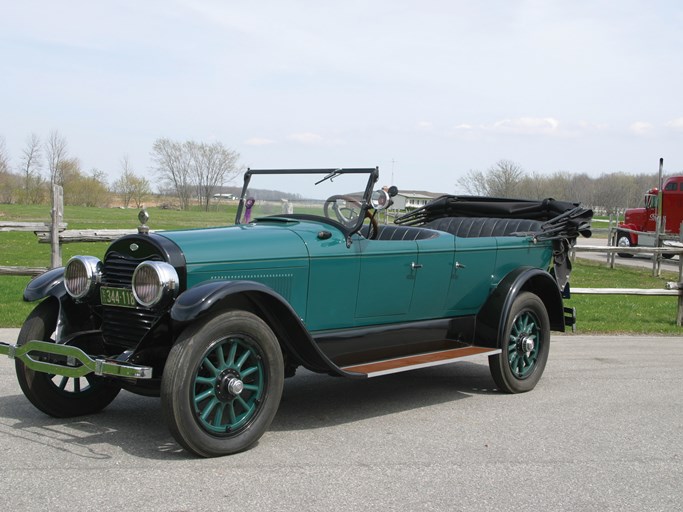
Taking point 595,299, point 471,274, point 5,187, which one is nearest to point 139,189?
point 5,187

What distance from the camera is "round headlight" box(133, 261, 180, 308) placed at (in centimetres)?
478

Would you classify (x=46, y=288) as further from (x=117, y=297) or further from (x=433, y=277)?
(x=433, y=277)

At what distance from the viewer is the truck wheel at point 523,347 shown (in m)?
6.69

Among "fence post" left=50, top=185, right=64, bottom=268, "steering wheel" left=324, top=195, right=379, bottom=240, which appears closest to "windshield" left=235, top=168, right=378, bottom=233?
"steering wheel" left=324, top=195, right=379, bottom=240

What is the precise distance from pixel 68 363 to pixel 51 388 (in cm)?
66

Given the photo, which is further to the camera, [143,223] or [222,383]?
[143,223]

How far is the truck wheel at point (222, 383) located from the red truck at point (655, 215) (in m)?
24.3

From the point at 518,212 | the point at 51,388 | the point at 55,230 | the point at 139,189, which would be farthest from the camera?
the point at 139,189

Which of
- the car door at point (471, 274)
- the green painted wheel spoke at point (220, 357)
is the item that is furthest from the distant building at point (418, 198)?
the green painted wheel spoke at point (220, 357)

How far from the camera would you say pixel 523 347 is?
6.89 m

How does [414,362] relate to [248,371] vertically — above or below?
below

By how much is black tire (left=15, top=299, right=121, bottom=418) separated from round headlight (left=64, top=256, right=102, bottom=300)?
0.24 m

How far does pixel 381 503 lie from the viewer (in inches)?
156

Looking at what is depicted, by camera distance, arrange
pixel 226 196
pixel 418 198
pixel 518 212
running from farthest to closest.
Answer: pixel 418 198 → pixel 518 212 → pixel 226 196
